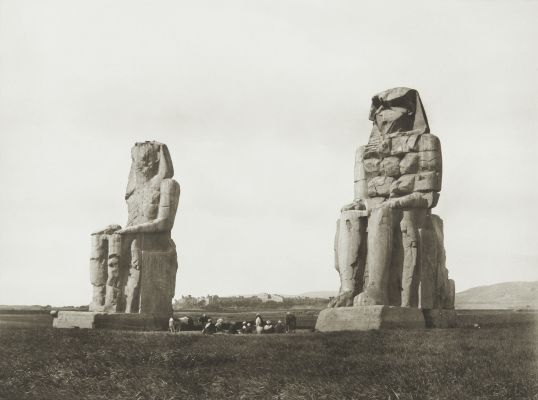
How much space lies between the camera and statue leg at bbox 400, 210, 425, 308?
1139 centimetres

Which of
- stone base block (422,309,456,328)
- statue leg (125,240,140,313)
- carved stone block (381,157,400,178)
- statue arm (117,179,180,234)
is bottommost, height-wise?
stone base block (422,309,456,328)

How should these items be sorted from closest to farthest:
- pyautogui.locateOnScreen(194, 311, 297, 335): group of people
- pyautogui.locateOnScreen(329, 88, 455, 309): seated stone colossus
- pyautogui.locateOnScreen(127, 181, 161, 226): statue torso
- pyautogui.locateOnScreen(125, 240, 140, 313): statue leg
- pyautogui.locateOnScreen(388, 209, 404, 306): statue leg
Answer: pyautogui.locateOnScreen(329, 88, 455, 309): seated stone colossus → pyautogui.locateOnScreen(388, 209, 404, 306): statue leg → pyautogui.locateOnScreen(194, 311, 297, 335): group of people → pyautogui.locateOnScreen(125, 240, 140, 313): statue leg → pyautogui.locateOnScreen(127, 181, 161, 226): statue torso

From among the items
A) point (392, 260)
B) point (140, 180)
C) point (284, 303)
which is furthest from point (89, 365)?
point (284, 303)

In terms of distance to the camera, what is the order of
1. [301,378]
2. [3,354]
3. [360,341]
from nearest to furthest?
[301,378] < [360,341] < [3,354]

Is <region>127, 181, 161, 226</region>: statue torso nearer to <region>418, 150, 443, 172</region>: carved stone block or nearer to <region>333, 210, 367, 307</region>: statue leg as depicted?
<region>333, 210, 367, 307</region>: statue leg

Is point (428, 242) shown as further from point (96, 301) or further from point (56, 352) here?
point (96, 301)

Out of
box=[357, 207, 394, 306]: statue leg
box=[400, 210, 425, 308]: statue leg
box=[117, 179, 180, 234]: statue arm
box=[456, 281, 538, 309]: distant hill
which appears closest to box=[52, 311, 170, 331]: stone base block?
box=[117, 179, 180, 234]: statue arm

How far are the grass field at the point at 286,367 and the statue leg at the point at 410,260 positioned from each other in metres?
1.82

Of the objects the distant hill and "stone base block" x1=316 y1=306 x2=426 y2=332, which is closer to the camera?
"stone base block" x1=316 y1=306 x2=426 y2=332

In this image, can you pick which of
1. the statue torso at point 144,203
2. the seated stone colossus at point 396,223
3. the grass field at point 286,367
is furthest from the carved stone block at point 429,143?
the statue torso at point 144,203

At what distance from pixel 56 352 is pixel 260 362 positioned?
3.05m

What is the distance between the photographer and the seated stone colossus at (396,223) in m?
11.4

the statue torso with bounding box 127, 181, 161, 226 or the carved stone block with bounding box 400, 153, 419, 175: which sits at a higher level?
the carved stone block with bounding box 400, 153, 419, 175

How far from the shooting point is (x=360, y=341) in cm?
856
